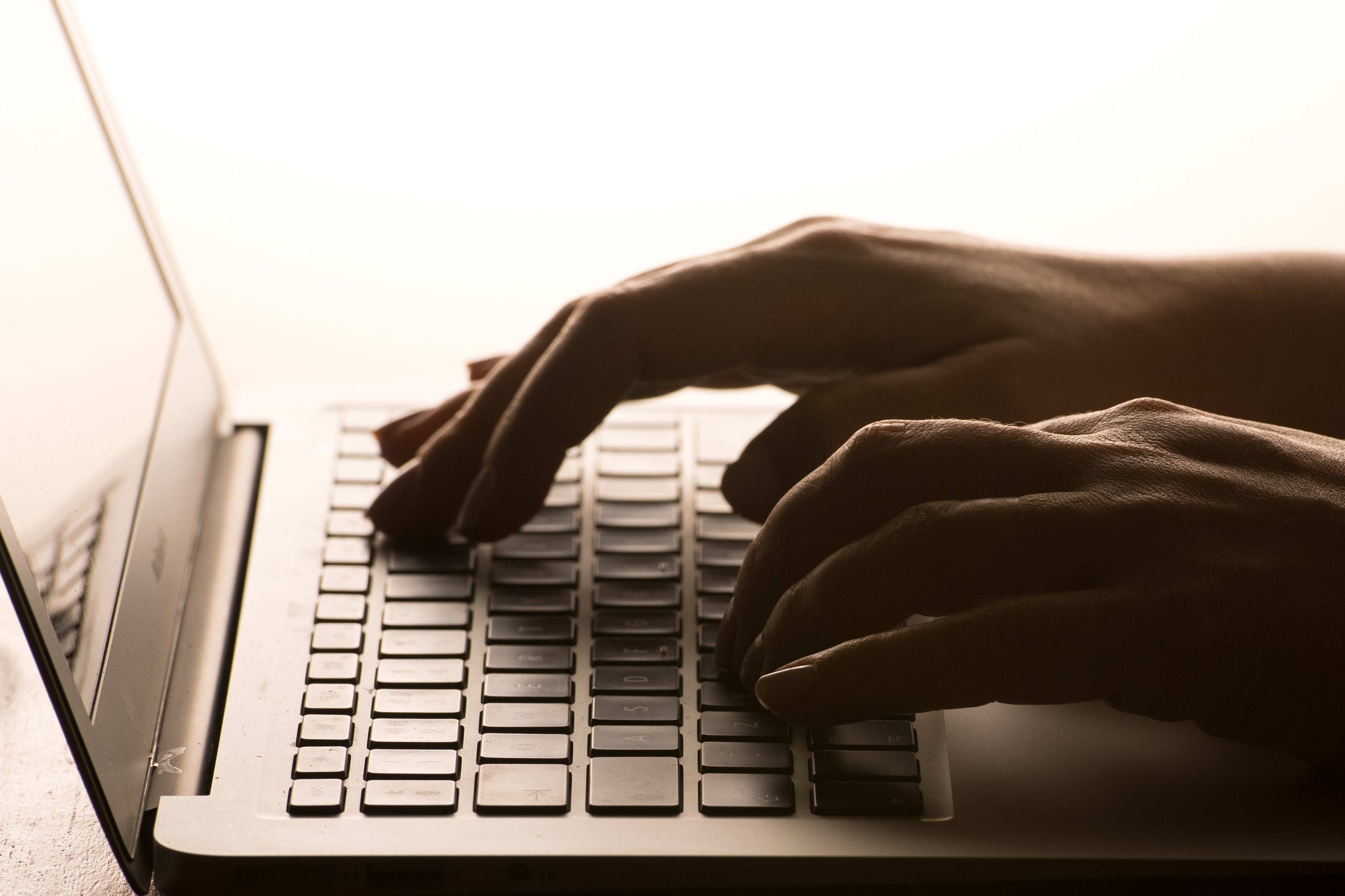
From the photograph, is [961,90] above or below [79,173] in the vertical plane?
below

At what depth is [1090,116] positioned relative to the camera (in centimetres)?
137

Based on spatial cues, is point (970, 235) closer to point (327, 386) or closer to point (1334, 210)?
point (327, 386)

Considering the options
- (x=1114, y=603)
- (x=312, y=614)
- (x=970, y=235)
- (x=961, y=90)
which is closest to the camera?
(x=1114, y=603)

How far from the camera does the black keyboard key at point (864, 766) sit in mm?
640

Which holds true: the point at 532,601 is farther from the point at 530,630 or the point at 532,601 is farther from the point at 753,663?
the point at 753,663

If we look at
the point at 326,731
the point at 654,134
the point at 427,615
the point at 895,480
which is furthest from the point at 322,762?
the point at 654,134

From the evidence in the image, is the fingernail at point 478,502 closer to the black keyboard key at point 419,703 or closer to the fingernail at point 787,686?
the black keyboard key at point 419,703

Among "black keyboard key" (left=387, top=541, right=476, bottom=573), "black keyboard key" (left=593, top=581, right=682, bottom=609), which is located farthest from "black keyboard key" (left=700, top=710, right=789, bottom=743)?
"black keyboard key" (left=387, top=541, right=476, bottom=573)

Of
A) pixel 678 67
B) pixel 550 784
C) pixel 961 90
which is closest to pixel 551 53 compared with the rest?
pixel 678 67

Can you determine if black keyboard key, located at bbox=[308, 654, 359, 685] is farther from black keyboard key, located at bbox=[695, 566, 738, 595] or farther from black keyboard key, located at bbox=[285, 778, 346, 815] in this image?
black keyboard key, located at bbox=[695, 566, 738, 595]

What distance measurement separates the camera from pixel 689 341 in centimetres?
81

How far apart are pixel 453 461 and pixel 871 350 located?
0.96 ft

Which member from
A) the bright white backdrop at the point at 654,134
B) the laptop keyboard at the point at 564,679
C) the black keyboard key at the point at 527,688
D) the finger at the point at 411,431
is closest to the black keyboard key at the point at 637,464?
the laptop keyboard at the point at 564,679

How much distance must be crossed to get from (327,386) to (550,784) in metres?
0.44
